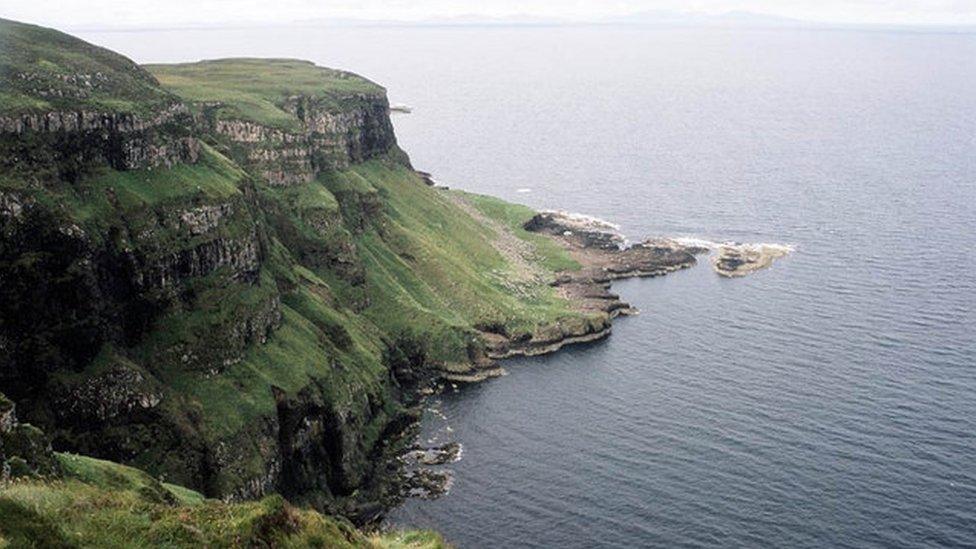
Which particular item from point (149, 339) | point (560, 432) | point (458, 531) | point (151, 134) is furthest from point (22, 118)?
point (560, 432)

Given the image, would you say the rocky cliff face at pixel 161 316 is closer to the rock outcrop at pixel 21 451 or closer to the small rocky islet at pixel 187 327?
the small rocky islet at pixel 187 327

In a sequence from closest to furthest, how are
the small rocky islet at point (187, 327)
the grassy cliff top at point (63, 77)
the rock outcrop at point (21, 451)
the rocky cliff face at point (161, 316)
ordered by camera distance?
the rock outcrop at point (21, 451)
the small rocky islet at point (187, 327)
the rocky cliff face at point (161, 316)
the grassy cliff top at point (63, 77)

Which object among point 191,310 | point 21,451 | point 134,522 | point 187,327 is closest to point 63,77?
point 191,310

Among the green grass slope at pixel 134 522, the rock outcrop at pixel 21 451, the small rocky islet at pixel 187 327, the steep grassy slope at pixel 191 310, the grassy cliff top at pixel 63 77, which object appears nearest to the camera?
the green grass slope at pixel 134 522

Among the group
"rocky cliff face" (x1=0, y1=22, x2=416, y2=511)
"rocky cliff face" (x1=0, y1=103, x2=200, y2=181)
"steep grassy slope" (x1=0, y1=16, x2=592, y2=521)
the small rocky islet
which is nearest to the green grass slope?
the small rocky islet

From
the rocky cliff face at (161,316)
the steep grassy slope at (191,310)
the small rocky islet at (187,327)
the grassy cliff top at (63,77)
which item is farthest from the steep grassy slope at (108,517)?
the grassy cliff top at (63,77)

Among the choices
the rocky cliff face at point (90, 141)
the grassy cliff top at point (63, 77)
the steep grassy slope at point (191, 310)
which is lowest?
the steep grassy slope at point (191, 310)

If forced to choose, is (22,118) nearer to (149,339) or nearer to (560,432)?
(149,339)

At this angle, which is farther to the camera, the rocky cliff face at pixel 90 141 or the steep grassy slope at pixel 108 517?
the rocky cliff face at pixel 90 141
